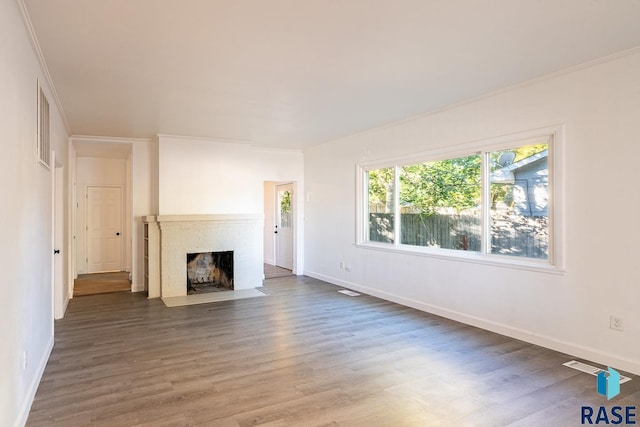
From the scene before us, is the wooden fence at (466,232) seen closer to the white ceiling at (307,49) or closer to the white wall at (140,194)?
the white ceiling at (307,49)

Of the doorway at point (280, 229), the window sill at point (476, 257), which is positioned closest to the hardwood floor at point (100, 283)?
the doorway at point (280, 229)

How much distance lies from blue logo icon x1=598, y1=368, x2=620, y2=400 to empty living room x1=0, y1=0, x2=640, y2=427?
0.02 meters

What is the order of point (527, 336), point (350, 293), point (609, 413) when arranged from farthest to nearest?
1. point (350, 293)
2. point (527, 336)
3. point (609, 413)

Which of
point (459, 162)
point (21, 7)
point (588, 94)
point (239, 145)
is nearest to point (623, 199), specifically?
point (588, 94)

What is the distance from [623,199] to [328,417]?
295cm

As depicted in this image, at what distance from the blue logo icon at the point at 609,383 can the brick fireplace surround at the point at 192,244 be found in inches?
199

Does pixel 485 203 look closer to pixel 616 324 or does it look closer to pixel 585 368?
pixel 616 324

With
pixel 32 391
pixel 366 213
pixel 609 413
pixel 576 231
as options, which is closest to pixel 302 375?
pixel 32 391

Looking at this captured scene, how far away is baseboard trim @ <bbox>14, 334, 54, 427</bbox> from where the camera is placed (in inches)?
92.1

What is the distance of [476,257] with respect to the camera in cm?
441

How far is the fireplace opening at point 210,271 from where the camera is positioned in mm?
6742

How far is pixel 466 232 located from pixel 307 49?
2932 mm

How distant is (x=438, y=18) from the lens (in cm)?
253

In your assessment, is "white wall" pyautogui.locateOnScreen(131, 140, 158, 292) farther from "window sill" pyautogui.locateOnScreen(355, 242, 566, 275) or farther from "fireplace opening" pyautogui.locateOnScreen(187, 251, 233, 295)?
"window sill" pyautogui.locateOnScreen(355, 242, 566, 275)
